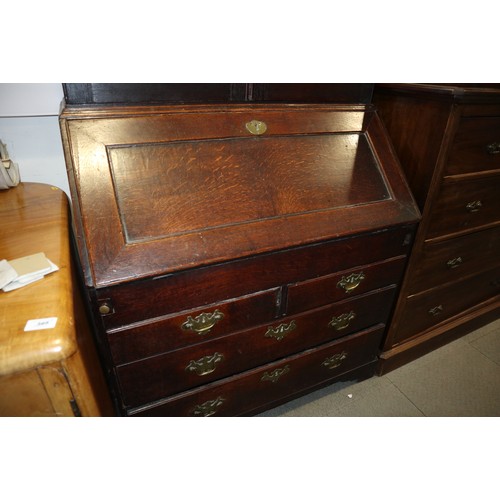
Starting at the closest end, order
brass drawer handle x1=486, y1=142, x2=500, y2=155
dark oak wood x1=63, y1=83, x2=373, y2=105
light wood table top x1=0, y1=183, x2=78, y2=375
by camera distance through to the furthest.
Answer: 1. light wood table top x1=0, y1=183, x2=78, y2=375
2. dark oak wood x1=63, y1=83, x2=373, y2=105
3. brass drawer handle x1=486, y1=142, x2=500, y2=155

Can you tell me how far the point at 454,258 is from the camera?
160 centimetres

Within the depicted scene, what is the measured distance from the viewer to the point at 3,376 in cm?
59

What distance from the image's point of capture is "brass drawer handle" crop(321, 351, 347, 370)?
144cm

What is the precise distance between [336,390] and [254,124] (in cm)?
138

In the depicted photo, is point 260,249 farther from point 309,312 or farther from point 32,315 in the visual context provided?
point 32,315

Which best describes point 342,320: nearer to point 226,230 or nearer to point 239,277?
point 239,277

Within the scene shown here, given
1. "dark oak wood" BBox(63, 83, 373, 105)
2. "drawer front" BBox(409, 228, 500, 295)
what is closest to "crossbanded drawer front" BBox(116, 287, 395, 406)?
"drawer front" BBox(409, 228, 500, 295)

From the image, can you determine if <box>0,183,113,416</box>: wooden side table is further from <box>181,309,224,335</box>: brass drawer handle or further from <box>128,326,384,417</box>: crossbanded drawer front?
<box>128,326,384,417</box>: crossbanded drawer front

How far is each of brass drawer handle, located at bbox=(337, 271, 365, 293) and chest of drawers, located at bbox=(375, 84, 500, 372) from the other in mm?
325

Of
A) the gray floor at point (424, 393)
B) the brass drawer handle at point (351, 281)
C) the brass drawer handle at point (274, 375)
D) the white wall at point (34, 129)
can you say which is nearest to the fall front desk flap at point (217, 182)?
the brass drawer handle at point (351, 281)

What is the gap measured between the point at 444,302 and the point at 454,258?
0.32 meters

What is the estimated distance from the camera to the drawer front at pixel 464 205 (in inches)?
52.2

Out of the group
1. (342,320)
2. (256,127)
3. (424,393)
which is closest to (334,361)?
(342,320)

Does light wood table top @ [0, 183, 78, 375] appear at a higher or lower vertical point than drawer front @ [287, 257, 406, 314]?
higher
